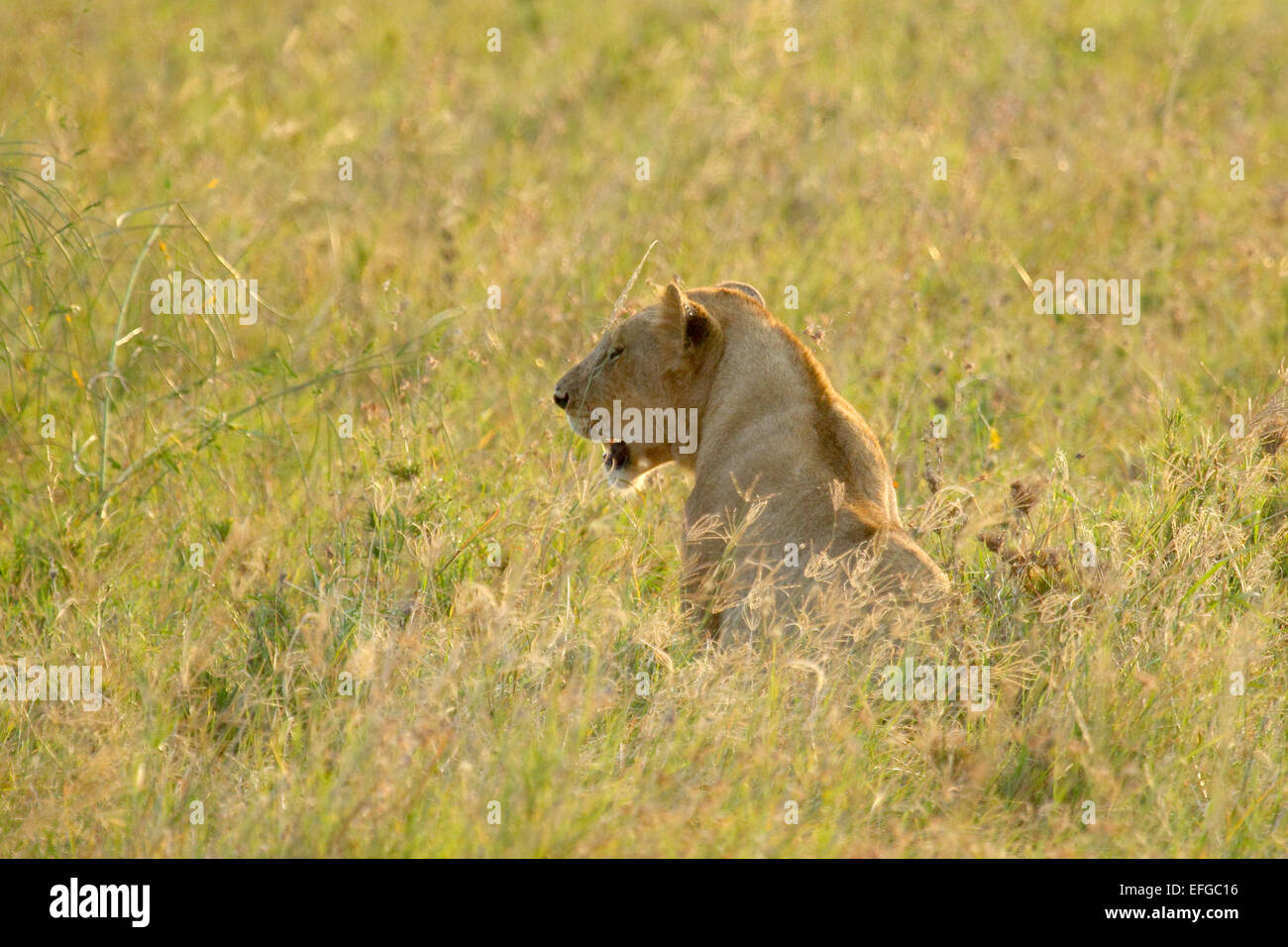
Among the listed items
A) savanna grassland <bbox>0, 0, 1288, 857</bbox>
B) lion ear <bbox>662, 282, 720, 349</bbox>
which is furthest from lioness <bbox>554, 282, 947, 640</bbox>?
savanna grassland <bbox>0, 0, 1288, 857</bbox>

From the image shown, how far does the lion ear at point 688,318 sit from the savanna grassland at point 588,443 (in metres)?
0.70

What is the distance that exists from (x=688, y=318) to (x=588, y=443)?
4.26ft

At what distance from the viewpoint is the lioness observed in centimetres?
466

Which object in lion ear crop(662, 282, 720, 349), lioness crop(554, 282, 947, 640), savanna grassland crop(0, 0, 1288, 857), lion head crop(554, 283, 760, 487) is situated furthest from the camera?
lion head crop(554, 283, 760, 487)

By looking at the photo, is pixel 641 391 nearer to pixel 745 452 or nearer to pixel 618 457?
pixel 618 457

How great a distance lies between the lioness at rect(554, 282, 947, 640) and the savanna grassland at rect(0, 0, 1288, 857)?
9.7 inches

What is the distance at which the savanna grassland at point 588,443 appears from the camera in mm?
4000

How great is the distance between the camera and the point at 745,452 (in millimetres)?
5176

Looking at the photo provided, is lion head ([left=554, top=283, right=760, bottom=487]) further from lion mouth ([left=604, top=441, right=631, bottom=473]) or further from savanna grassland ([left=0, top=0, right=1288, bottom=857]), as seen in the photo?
savanna grassland ([left=0, top=0, right=1288, bottom=857])

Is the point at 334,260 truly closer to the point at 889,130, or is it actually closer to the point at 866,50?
the point at 889,130

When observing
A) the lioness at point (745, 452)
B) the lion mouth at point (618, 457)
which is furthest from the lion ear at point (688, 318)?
the lion mouth at point (618, 457)

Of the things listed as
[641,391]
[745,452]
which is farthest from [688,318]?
[745,452]

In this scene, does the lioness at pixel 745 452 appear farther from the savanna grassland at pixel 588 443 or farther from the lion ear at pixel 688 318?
the savanna grassland at pixel 588 443

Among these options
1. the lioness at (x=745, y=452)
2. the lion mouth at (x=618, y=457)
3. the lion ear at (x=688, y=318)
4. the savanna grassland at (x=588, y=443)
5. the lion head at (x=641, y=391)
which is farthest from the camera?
the lion mouth at (x=618, y=457)
